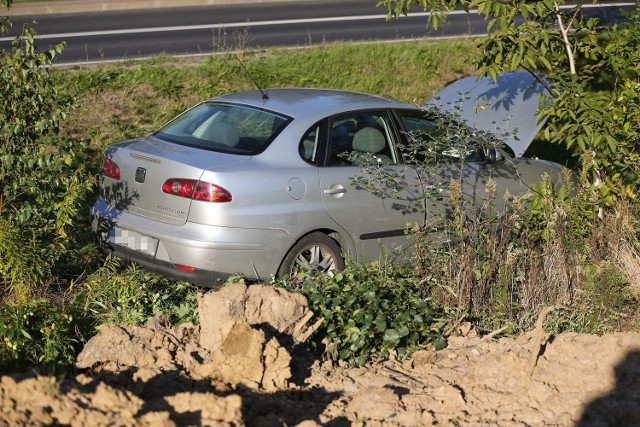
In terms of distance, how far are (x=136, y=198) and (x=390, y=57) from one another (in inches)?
320

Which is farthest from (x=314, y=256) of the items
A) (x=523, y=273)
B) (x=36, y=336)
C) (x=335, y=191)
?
(x=36, y=336)

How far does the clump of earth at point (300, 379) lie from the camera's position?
4602 mm

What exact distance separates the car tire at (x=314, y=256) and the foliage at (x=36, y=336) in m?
1.75

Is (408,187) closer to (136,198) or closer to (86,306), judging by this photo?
(136,198)

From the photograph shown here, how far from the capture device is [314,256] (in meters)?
7.83

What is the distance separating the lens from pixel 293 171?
25.2 feet

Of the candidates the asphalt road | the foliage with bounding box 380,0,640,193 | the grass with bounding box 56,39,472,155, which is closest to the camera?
the foliage with bounding box 380,0,640,193

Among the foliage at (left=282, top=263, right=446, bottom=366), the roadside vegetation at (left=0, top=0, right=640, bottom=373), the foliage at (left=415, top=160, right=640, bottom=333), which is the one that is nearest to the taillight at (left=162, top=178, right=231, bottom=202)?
the roadside vegetation at (left=0, top=0, right=640, bottom=373)

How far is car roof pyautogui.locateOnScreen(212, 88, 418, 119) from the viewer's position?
8.13m

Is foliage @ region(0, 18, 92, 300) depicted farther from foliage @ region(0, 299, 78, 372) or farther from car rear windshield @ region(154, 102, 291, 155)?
car rear windshield @ region(154, 102, 291, 155)

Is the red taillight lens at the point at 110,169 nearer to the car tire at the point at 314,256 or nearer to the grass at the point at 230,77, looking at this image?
the car tire at the point at 314,256

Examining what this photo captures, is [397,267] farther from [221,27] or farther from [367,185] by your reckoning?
[221,27]

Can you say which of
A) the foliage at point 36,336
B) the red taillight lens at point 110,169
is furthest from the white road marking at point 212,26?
the foliage at point 36,336

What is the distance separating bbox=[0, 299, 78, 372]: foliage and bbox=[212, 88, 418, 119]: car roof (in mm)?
2530
